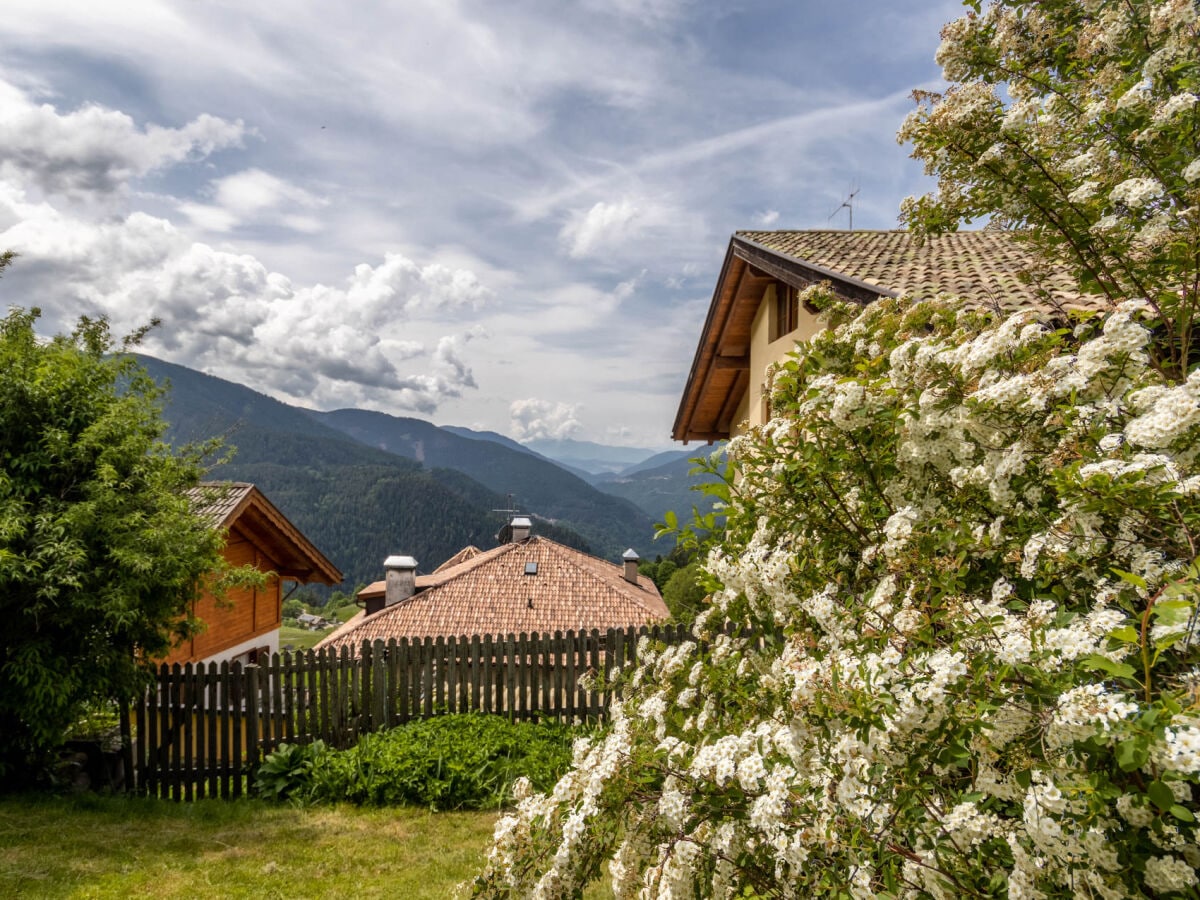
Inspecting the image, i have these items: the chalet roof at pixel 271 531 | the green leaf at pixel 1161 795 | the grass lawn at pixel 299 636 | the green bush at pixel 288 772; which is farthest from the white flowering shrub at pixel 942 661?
the grass lawn at pixel 299 636

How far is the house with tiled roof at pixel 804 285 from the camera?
579 centimetres

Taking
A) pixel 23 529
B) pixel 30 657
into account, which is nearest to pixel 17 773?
pixel 30 657

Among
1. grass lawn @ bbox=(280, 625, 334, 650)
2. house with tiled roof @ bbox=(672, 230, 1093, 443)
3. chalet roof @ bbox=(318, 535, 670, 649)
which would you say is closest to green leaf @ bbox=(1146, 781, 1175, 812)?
house with tiled roof @ bbox=(672, 230, 1093, 443)

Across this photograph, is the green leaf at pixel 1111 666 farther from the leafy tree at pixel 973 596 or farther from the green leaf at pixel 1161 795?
the green leaf at pixel 1161 795

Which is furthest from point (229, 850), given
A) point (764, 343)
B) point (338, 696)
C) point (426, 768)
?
point (764, 343)

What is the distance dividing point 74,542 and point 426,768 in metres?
4.08

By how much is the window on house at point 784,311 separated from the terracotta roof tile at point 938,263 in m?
0.77

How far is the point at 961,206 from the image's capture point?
3430 mm

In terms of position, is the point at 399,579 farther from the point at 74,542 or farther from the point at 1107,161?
the point at 1107,161

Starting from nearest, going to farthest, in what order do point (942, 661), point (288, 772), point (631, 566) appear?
point (942, 661)
point (288, 772)
point (631, 566)

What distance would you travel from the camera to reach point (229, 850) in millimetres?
5523

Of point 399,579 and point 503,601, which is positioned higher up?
point 399,579

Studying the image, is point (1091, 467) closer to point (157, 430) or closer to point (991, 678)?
point (991, 678)

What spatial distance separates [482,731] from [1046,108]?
7.63 m
